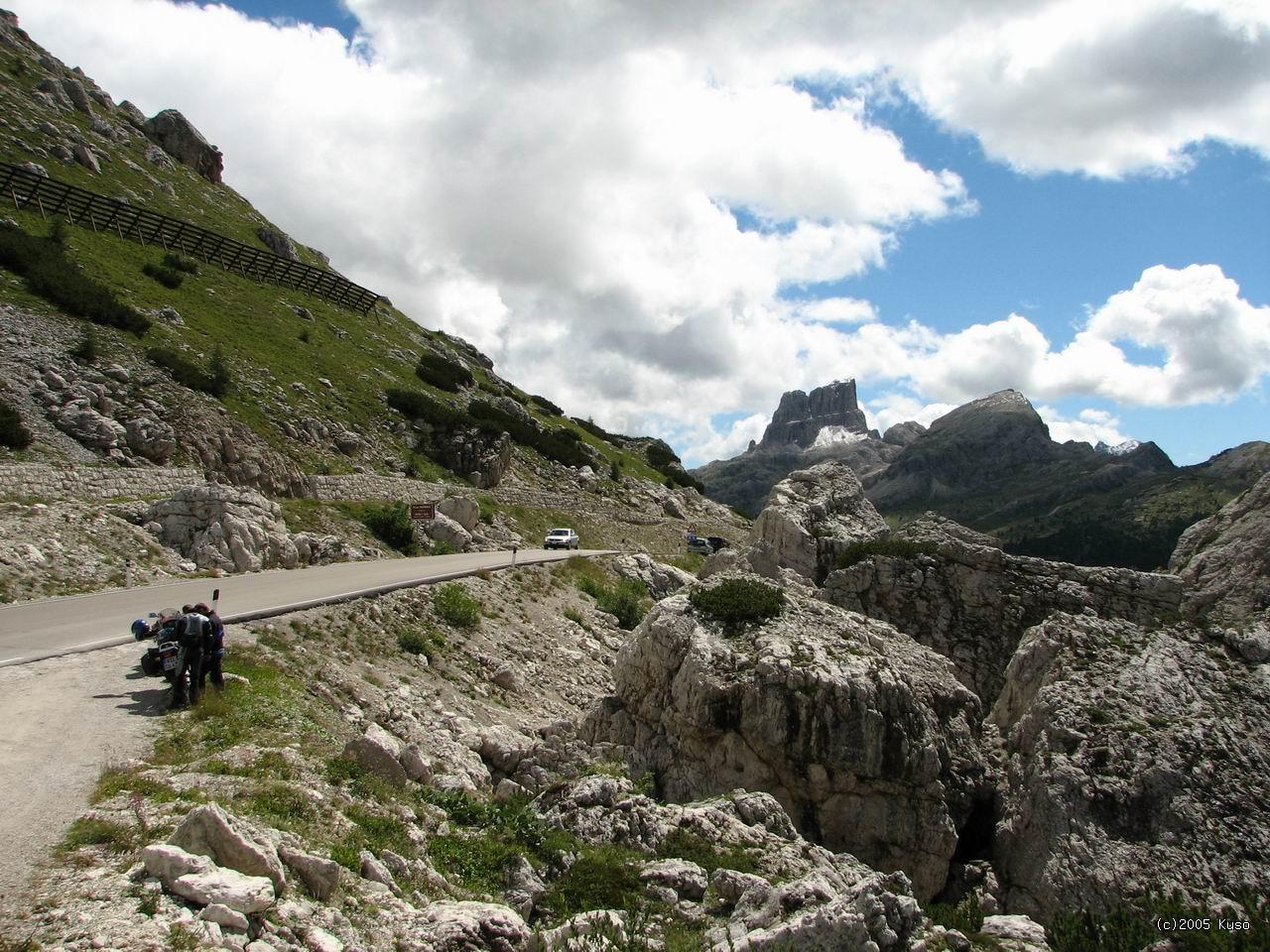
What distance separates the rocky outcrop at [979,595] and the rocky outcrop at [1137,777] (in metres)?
4.95

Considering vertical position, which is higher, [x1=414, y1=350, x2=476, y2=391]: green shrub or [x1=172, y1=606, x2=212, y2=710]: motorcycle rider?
[x1=414, y1=350, x2=476, y2=391]: green shrub

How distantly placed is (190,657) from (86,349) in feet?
98.2

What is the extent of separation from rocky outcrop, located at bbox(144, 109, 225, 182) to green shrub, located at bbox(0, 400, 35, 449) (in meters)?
74.3

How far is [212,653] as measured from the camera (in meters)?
13.3

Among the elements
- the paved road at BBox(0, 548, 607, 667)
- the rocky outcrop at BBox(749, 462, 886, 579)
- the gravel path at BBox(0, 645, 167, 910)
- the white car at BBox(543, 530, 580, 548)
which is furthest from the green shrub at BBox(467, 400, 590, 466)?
the gravel path at BBox(0, 645, 167, 910)

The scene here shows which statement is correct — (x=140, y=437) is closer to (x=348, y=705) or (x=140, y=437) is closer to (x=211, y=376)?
(x=211, y=376)

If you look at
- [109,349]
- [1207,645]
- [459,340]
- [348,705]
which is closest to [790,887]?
[348,705]

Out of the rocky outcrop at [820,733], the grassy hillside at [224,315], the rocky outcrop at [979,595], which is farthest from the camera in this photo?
the grassy hillside at [224,315]

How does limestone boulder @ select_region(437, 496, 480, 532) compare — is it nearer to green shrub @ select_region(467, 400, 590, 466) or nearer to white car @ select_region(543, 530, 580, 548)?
white car @ select_region(543, 530, 580, 548)

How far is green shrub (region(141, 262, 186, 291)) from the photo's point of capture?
5269cm

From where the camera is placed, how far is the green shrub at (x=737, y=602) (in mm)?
16859

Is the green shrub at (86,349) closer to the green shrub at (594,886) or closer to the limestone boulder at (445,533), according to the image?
the limestone boulder at (445,533)

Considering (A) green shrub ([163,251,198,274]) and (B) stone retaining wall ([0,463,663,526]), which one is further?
(A) green shrub ([163,251,198,274])

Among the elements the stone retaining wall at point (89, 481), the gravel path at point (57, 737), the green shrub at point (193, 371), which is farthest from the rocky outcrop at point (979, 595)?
the green shrub at point (193, 371)
